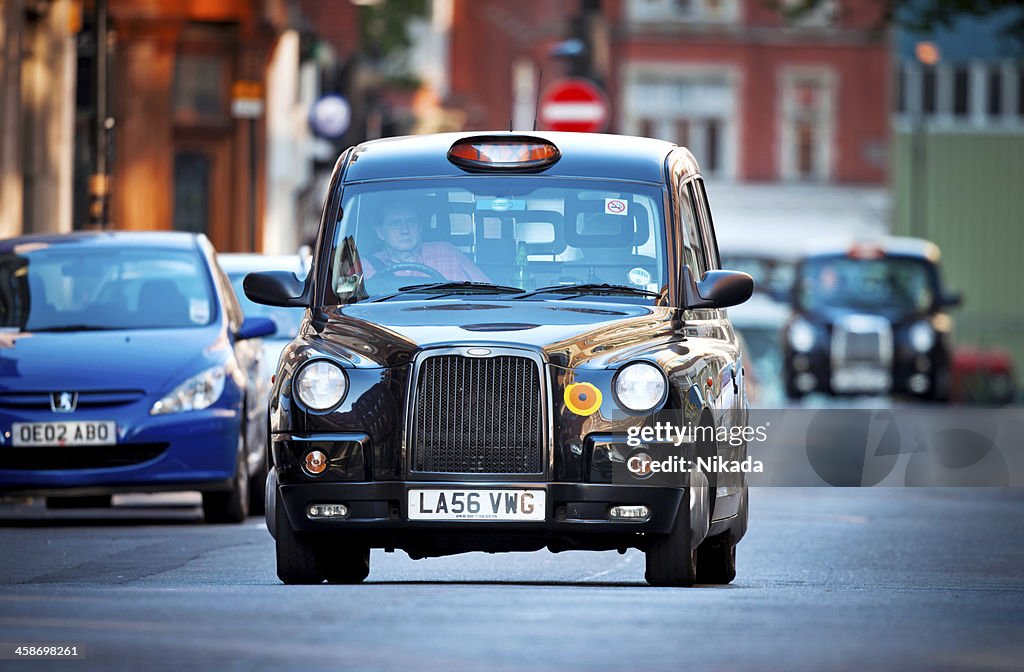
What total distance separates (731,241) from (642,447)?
68.0 m

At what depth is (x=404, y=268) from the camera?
1174 cm

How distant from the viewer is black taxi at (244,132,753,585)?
10805 mm

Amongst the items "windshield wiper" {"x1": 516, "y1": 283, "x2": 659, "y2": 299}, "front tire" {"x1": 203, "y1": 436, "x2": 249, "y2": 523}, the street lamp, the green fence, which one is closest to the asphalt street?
"front tire" {"x1": 203, "y1": 436, "x2": 249, "y2": 523}

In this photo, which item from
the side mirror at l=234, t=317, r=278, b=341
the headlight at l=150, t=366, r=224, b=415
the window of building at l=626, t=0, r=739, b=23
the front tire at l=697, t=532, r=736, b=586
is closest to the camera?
the front tire at l=697, t=532, r=736, b=586

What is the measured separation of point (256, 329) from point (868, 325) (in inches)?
866

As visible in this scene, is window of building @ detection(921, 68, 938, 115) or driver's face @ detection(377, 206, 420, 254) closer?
driver's face @ detection(377, 206, 420, 254)

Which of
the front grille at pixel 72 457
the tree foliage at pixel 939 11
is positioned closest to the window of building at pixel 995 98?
the tree foliage at pixel 939 11

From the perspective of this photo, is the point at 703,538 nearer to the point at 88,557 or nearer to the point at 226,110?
the point at 88,557

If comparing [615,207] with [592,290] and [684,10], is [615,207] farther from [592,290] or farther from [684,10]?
[684,10]

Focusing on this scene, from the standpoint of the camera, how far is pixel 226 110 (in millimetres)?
44000

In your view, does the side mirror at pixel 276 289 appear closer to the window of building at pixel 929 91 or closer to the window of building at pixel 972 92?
the window of building at pixel 929 91

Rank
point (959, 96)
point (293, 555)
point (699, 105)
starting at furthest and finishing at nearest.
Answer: point (959, 96) < point (699, 105) < point (293, 555)

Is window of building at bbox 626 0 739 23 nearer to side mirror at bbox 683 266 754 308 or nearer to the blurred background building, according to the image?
the blurred background building

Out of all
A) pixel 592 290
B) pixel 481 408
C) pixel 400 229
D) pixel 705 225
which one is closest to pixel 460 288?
pixel 400 229
